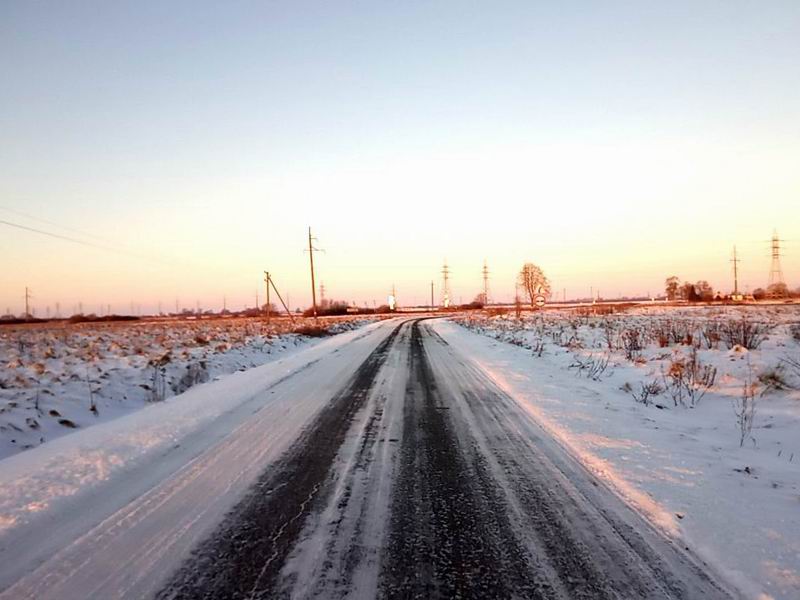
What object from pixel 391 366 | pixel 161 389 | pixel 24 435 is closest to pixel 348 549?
pixel 24 435

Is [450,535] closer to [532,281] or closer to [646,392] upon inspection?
[646,392]

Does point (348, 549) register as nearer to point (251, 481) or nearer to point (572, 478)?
point (251, 481)

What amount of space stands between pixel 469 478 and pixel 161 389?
27.8ft

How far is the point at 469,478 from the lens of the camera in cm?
462

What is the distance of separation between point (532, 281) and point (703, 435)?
3162 inches

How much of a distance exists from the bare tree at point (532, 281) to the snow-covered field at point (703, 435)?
232 feet

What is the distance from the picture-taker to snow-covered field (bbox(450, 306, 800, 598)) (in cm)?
342

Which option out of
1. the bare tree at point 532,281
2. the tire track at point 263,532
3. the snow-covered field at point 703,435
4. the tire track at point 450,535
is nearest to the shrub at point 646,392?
the snow-covered field at point 703,435

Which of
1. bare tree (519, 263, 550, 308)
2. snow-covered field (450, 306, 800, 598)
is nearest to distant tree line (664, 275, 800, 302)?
bare tree (519, 263, 550, 308)

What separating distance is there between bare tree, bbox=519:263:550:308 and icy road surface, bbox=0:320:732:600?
79.8 m

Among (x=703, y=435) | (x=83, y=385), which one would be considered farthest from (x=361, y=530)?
(x=83, y=385)

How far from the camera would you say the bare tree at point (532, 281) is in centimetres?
8327

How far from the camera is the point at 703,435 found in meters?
6.31

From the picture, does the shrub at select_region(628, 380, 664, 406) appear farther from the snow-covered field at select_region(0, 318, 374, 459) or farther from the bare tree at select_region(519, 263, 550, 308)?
the bare tree at select_region(519, 263, 550, 308)
